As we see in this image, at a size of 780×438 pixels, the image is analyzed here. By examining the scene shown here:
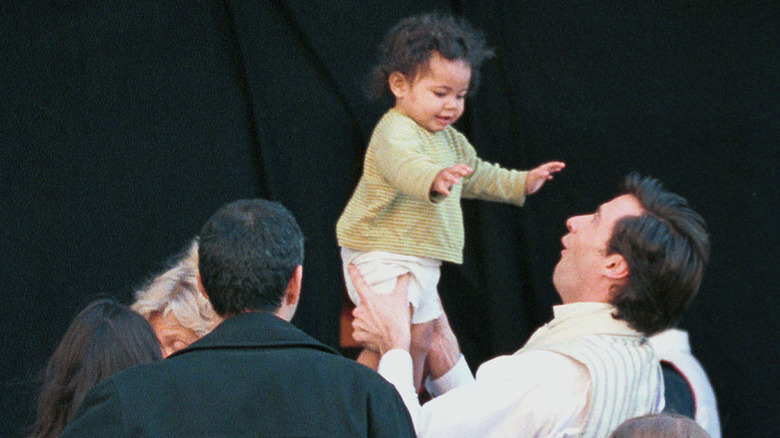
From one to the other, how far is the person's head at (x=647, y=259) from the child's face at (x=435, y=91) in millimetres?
746

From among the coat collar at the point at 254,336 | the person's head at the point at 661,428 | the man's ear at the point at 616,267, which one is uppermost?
the coat collar at the point at 254,336

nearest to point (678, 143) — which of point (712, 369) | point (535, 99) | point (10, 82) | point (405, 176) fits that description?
point (535, 99)

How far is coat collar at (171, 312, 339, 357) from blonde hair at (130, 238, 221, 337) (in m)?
1.13

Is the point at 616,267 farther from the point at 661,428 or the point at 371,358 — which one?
the point at 371,358

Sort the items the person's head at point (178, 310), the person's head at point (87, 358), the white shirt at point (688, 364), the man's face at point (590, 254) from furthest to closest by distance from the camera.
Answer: the white shirt at point (688, 364)
the person's head at point (178, 310)
the man's face at point (590, 254)
the person's head at point (87, 358)

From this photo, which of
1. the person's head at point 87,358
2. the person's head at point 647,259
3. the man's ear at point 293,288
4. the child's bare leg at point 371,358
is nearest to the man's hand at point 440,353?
the child's bare leg at point 371,358

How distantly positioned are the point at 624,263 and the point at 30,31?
87.1 inches

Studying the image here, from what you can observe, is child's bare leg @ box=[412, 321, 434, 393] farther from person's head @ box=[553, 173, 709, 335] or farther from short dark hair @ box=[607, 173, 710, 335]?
short dark hair @ box=[607, 173, 710, 335]

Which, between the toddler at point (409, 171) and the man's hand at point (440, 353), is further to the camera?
the man's hand at point (440, 353)

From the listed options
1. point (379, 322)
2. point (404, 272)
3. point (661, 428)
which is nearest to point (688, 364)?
point (404, 272)

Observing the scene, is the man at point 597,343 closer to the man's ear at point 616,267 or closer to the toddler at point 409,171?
the man's ear at point 616,267

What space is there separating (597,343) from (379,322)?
701 mm

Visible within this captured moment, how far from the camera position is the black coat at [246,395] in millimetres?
1938

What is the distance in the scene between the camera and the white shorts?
3.48 m
